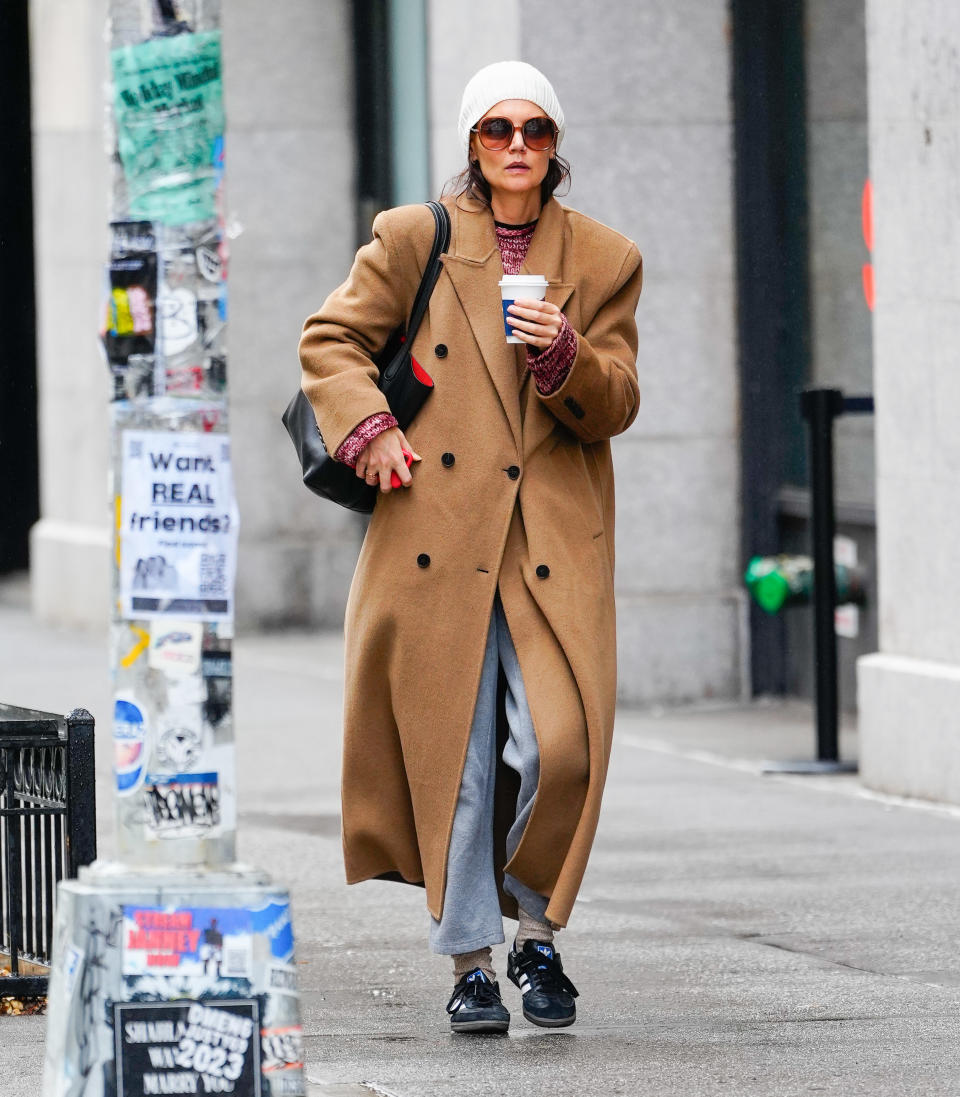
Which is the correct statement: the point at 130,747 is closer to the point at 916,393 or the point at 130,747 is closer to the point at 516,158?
the point at 516,158

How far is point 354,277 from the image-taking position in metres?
5.14

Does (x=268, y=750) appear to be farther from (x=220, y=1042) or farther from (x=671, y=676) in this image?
(x=220, y=1042)

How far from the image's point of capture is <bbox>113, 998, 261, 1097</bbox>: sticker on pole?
3.91 m

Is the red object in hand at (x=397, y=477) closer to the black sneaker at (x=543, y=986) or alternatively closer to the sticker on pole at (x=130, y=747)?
the black sneaker at (x=543, y=986)

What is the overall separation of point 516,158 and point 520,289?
15.9 inches

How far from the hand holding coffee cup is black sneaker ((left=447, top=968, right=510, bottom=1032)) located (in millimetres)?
1366

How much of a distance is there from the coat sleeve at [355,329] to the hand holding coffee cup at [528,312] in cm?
33

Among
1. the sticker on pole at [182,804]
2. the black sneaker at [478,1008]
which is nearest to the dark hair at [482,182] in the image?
the black sneaker at [478,1008]

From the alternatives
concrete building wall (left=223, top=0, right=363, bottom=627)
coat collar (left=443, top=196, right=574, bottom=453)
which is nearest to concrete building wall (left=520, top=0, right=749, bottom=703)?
concrete building wall (left=223, top=0, right=363, bottom=627)

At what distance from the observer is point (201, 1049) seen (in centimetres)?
392

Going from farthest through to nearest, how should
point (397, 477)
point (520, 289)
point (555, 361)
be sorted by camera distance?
point (397, 477) → point (555, 361) → point (520, 289)

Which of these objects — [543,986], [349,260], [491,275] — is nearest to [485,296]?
[491,275]

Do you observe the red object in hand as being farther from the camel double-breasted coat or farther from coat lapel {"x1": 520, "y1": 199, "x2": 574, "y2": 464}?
coat lapel {"x1": 520, "y1": 199, "x2": 574, "y2": 464}

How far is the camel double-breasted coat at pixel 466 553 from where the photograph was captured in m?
5.05
